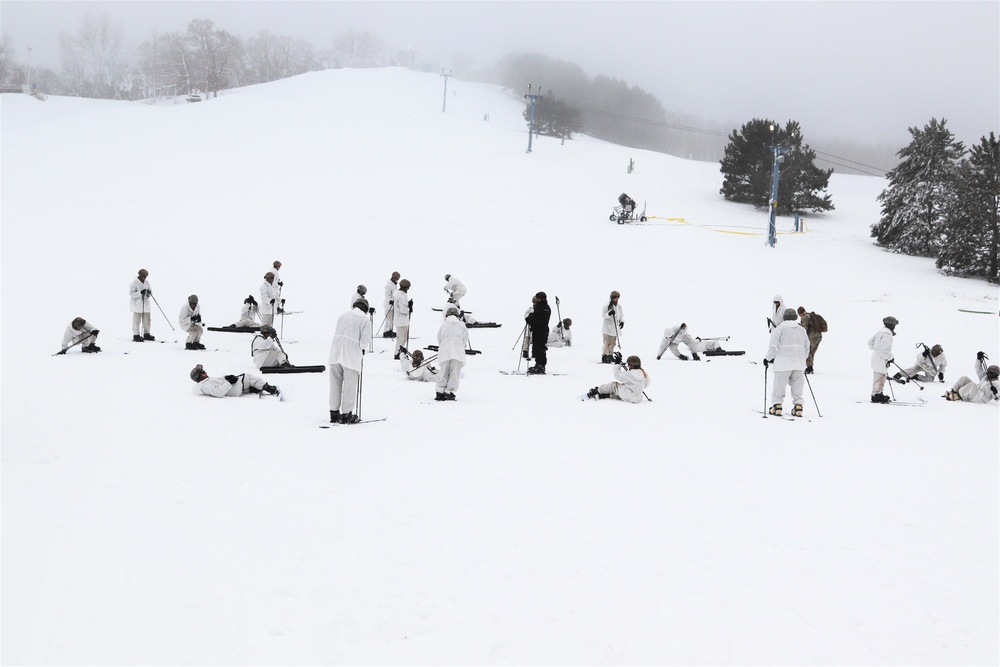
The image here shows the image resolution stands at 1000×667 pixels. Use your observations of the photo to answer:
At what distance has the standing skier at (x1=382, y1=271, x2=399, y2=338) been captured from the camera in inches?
661

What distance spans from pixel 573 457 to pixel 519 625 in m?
3.82

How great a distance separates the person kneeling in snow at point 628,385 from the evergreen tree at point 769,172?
37798 mm

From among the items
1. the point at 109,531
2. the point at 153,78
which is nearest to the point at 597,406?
the point at 109,531

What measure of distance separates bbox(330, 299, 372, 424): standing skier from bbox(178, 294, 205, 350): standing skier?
23.3 ft

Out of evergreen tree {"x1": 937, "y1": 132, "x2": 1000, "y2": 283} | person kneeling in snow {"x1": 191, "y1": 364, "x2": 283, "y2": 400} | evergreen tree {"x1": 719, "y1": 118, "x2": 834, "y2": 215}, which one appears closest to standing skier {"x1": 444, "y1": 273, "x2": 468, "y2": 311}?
person kneeling in snow {"x1": 191, "y1": 364, "x2": 283, "y2": 400}

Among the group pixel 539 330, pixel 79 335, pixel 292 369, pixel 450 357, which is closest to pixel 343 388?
pixel 450 357

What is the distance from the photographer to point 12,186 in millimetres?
34875

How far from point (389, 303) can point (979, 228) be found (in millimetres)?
28354

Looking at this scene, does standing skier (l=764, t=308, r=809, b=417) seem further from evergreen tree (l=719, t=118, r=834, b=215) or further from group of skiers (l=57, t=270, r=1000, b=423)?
evergreen tree (l=719, t=118, r=834, b=215)

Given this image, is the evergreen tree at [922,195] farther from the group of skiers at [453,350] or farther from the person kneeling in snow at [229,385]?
the person kneeling in snow at [229,385]

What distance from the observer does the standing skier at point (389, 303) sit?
16797 mm

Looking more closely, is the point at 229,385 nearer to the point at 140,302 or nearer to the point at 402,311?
the point at 402,311

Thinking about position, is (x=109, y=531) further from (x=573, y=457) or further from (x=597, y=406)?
(x=597, y=406)

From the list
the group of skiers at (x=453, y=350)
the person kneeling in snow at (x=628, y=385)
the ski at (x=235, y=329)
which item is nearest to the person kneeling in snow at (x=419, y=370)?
the group of skiers at (x=453, y=350)
